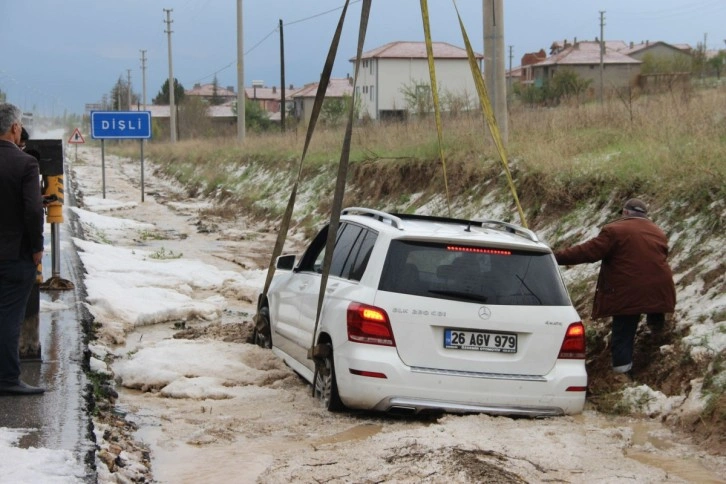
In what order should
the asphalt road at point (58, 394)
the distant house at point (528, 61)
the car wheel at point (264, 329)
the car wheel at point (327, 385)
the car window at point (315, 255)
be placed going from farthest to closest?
the distant house at point (528, 61)
the car wheel at point (264, 329)
the car window at point (315, 255)
the car wheel at point (327, 385)
the asphalt road at point (58, 394)

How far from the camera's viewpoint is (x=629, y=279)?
875 centimetres

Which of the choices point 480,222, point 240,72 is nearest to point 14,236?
point 480,222

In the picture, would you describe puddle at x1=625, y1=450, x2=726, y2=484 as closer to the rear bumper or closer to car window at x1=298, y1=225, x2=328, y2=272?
the rear bumper

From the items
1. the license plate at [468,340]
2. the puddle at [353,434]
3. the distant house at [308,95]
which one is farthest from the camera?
the distant house at [308,95]

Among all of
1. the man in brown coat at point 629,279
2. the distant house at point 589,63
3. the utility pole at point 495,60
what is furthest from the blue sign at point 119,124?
the distant house at point 589,63

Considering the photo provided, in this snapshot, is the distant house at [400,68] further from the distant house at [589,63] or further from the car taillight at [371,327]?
the car taillight at [371,327]

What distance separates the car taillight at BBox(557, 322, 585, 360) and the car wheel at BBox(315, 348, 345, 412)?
5.46ft

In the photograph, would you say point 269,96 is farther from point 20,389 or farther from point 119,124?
point 20,389

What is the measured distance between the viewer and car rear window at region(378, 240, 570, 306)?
24.8 ft

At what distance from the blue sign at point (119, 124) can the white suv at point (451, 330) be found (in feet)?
99.5

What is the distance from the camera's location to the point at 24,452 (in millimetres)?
5973

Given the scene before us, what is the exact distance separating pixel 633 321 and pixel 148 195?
3732cm

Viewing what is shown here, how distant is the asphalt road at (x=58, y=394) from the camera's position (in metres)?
Result: 6.36

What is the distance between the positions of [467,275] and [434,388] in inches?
34.3
